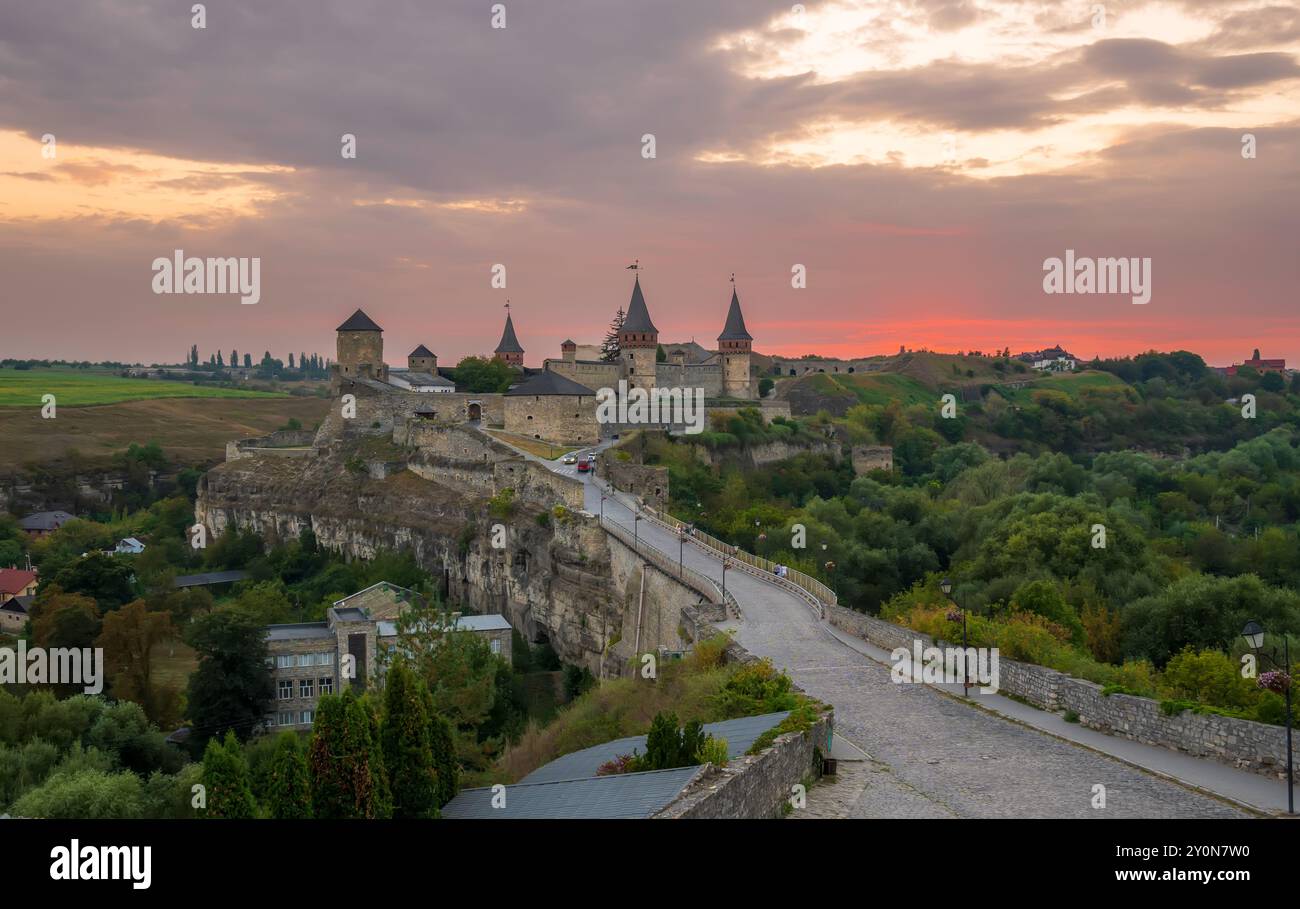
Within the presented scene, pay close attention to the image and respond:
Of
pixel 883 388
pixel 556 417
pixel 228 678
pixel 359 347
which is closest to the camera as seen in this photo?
pixel 228 678

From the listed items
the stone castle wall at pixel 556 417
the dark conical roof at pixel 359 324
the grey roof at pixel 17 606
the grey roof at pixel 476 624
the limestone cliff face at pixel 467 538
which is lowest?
the grey roof at pixel 17 606

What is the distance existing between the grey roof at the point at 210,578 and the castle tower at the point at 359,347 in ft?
44.6

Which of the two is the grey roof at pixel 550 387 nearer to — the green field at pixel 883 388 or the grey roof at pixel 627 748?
the grey roof at pixel 627 748

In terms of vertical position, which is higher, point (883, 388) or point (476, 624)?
point (883, 388)

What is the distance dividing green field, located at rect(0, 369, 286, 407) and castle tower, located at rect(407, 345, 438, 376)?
7864 centimetres

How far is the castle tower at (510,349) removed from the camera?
8419 cm

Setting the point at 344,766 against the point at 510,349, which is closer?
the point at 344,766

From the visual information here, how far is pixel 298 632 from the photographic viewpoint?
4719 cm

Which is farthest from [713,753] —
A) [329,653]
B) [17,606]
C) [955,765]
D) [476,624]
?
[17,606]

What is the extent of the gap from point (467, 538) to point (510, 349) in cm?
3290

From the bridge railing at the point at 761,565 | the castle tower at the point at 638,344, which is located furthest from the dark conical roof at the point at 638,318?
the bridge railing at the point at 761,565

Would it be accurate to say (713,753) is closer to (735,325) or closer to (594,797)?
(594,797)

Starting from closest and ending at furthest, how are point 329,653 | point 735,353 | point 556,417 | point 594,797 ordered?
point 594,797 → point 329,653 → point 556,417 → point 735,353

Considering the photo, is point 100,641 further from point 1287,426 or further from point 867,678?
point 1287,426
